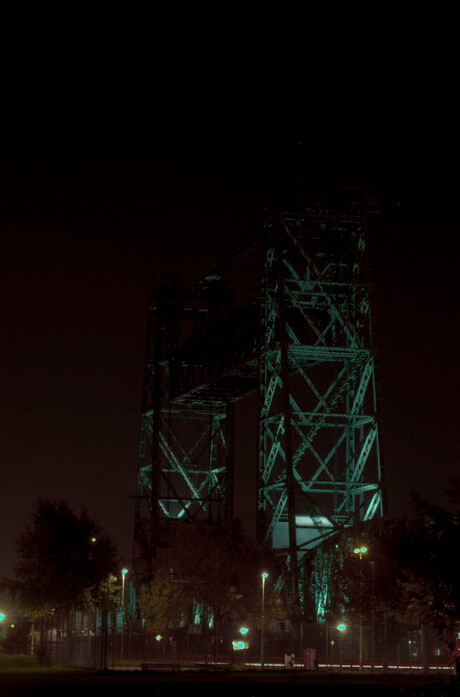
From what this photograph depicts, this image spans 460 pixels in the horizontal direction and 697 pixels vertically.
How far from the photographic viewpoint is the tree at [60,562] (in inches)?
2628

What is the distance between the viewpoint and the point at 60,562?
221ft

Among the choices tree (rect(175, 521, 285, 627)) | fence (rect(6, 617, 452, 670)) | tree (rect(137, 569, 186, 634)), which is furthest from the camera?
tree (rect(137, 569, 186, 634))

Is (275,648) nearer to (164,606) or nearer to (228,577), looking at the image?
(228,577)

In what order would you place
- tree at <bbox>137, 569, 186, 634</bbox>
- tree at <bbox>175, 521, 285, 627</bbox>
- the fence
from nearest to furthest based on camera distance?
the fence < tree at <bbox>175, 521, 285, 627</bbox> < tree at <bbox>137, 569, 186, 634</bbox>

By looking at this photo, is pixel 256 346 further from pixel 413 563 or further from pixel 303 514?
pixel 413 563

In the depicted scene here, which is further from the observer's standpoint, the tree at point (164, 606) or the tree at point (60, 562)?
the tree at point (164, 606)

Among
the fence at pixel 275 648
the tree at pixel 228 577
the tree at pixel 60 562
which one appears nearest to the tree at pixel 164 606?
the tree at pixel 228 577

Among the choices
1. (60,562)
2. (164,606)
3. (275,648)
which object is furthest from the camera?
(164,606)

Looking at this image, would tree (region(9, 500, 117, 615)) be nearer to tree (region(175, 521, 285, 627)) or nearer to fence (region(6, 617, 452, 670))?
fence (region(6, 617, 452, 670))

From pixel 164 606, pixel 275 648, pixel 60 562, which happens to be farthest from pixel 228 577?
pixel 60 562

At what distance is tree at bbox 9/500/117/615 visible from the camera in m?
66.8

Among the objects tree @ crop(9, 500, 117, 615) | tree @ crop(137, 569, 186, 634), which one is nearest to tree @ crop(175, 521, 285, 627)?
tree @ crop(137, 569, 186, 634)

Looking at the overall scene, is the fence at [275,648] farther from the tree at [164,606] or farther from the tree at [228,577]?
the tree at [164,606]

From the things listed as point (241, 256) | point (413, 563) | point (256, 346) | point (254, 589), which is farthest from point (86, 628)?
point (413, 563)
